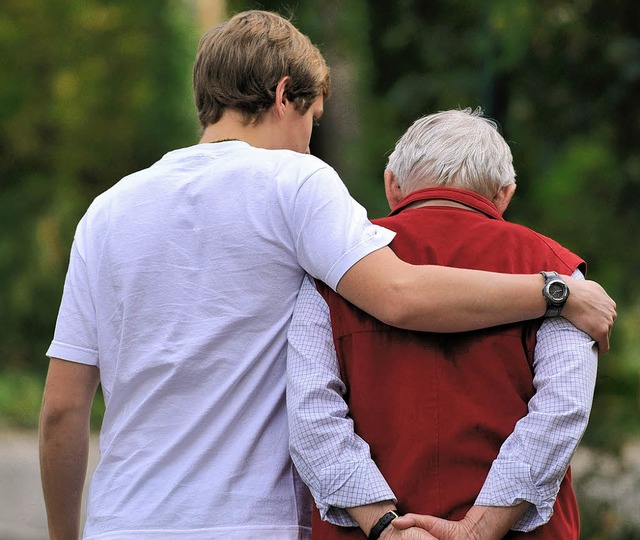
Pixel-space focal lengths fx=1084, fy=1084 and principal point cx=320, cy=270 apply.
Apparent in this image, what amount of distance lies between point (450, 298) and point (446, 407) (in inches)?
8.3

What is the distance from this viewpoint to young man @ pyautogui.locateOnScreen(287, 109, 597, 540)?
2.06 meters

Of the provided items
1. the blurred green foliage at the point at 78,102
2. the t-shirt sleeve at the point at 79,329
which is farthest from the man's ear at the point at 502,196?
the blurred green foliage at the point at 78,102

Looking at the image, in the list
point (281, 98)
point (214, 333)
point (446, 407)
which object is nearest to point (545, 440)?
point (446, 407)

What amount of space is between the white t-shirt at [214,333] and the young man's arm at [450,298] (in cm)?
7

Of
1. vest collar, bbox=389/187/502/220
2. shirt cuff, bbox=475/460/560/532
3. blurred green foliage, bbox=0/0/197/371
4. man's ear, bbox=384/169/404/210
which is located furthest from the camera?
blurred green foliage, bbox=0/0/197/371

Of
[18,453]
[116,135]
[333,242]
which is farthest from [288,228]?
[116,135]

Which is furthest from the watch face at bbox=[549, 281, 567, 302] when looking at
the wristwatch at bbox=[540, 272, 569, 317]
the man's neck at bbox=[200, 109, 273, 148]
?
the man's neck at bbox=[200, 109, 273, 148]

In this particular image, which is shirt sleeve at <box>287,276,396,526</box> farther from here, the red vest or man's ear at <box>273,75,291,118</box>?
man's ear at <box>273,75,291,118</box>

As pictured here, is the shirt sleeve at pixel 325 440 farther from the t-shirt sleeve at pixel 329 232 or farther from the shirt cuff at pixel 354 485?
the t-shirt sleeve at pixel 329 232

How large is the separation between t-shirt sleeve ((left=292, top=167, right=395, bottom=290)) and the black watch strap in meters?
0.46

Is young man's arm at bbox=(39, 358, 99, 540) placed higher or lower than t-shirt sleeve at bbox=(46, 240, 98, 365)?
lower

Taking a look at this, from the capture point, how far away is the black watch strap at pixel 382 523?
2090 mm

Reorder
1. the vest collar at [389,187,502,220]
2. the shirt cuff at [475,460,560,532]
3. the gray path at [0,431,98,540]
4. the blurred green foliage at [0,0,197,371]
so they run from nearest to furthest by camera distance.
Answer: the shirt cuff at [475,460,560,532]
the vest collar at [389,187,502,220]
the gray path at [0,431,98,540]
the blurred green foliage at [0,0,197,371]

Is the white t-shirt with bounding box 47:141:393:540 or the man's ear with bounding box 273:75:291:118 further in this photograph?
the man's ear with bounding box 273:75:291:118
